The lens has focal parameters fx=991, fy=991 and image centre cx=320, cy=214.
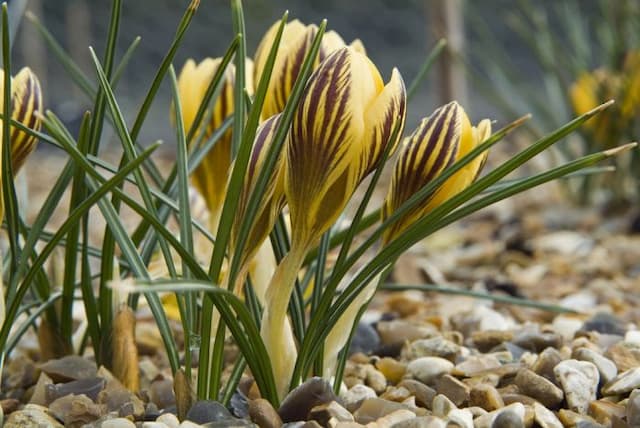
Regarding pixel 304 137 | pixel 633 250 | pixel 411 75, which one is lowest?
pixel 304 137

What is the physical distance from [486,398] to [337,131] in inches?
9.7

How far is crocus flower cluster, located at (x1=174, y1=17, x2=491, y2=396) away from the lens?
2.06 ft

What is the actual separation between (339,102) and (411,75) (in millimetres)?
5407

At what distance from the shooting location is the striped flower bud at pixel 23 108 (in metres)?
0.76

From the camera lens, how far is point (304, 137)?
634 millimetres

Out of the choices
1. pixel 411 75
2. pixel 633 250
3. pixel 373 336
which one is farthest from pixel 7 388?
pixel 411 75

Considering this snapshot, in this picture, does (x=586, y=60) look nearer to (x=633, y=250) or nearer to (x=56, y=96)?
(x=633, y=250)

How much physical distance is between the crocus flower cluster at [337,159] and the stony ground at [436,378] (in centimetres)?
6

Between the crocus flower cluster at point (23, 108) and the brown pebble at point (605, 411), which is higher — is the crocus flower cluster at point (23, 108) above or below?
above

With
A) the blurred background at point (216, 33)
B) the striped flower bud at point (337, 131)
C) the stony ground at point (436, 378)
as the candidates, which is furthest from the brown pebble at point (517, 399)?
the blurred background at point (216, 33)

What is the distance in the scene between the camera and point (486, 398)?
74 cm

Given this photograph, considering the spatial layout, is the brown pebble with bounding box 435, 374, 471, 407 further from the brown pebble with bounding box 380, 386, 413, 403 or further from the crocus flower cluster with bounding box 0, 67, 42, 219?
the crocus flower cluster with bounding box 0, 67, 42, 219

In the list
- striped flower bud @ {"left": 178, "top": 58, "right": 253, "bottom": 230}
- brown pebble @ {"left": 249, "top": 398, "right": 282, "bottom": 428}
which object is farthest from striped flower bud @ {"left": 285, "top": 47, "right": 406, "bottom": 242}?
striped flower bud @ {"left": 178, "top": 58, "right": 253, "bottom": 230}

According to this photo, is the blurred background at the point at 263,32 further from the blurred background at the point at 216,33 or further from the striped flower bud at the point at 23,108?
the striped flower bud at the point at 23,108
